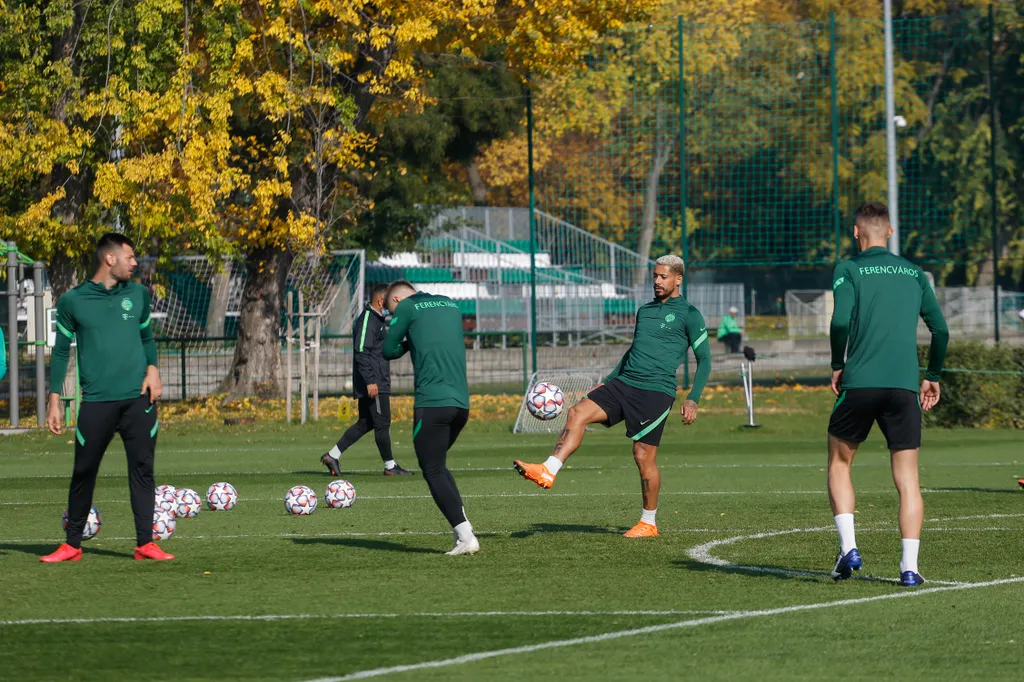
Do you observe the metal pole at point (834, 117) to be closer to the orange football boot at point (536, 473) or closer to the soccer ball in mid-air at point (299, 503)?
the soccer ball in mid-air at point (299, 503)

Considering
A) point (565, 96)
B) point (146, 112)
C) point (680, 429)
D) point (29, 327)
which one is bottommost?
point (680, 429)

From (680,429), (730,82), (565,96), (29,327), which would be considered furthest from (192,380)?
(565,96)

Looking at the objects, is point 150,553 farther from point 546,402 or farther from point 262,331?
point 262,331

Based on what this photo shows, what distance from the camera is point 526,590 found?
8.79 m

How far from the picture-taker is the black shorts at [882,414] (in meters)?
8.61

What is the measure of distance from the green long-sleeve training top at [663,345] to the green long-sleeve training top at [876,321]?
270cm

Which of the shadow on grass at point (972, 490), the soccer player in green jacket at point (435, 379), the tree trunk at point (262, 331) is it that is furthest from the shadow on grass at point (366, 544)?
the tree trunk at point (262, 331)

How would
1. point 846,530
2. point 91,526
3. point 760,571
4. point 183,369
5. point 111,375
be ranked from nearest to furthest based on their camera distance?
point 846,530 → point 760,571 → point 111,375 → point 91,526 → point 183,369

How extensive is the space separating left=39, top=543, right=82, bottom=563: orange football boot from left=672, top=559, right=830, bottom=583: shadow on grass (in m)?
3.93

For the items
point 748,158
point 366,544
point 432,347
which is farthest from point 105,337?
point 748,158

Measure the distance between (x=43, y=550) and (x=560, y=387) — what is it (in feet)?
48.5

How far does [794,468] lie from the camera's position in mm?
18172

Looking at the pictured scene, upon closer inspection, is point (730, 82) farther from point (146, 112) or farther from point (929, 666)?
point (929, 666)

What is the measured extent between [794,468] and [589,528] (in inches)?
269
